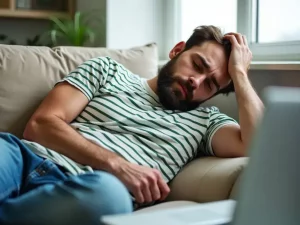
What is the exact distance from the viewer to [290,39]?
219 centimetres

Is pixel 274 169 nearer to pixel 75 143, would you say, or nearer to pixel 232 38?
pixel 75 143

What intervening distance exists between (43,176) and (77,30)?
1.63m

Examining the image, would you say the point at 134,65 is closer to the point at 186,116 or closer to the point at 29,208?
the point at 186,116

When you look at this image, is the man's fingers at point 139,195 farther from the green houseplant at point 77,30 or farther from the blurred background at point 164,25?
the green houseplant at point 77,30

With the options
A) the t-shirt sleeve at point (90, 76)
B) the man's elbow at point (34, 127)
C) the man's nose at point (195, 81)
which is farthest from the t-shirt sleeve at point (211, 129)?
the man's elbow at point (34, 127)

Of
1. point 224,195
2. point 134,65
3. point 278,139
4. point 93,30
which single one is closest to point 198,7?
point 93,30

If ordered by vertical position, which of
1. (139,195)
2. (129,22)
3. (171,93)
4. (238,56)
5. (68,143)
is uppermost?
(129,22)

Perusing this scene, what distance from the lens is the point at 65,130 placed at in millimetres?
1521

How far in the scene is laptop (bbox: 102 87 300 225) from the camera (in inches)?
19.2

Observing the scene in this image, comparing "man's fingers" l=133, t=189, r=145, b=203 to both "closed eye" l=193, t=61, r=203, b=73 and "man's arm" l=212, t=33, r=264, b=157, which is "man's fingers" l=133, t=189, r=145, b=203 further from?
"closed eye" l=193, t=61, r=203, b=73

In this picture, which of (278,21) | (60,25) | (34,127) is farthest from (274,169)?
(60,25)

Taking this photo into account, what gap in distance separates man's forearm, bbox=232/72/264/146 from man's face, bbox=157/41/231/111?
0.25 ft

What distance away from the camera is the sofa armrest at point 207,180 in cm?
134

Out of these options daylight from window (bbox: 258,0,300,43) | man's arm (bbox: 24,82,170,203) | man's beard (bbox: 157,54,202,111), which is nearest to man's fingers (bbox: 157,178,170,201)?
man's arm (bbox: 24,82,170,203)
